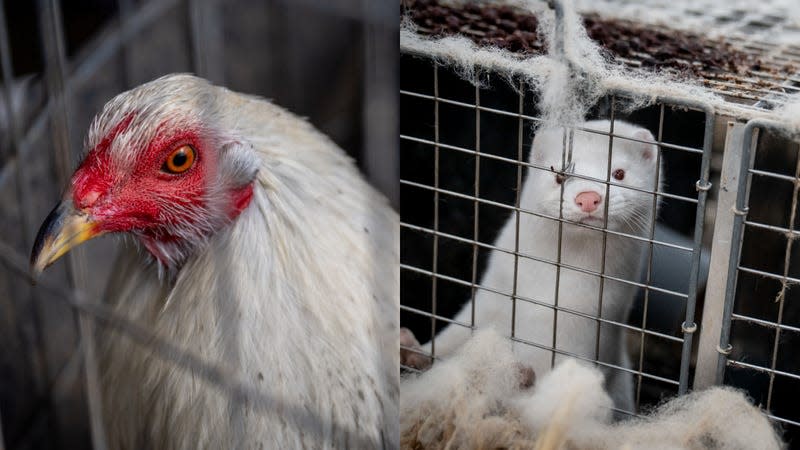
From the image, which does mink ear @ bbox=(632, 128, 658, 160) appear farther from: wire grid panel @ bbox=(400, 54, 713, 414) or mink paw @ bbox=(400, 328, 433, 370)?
mink paw @ bbox=(400, 328, 433, 370)

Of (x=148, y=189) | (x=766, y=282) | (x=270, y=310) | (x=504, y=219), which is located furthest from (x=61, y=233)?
(x=766, y=282)

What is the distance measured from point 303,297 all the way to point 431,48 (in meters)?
0.25

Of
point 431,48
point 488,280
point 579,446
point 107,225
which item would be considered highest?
point 431,48

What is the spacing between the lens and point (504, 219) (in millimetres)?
809

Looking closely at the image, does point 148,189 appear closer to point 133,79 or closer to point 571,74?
point 133,79

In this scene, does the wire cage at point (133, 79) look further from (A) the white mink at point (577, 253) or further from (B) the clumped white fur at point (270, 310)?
(A) the white mink at point (577, 253)

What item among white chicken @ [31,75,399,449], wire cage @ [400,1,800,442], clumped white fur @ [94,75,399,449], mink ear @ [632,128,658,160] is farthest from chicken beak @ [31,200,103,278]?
mink ear @ [632,128,658,160]

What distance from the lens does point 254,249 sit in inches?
29.5

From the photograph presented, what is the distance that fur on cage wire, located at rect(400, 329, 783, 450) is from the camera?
28.4 inches

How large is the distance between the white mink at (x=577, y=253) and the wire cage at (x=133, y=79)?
143mm

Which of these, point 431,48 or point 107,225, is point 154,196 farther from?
point 431,48

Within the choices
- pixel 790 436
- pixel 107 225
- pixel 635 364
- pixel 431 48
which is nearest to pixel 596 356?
pixel 635 364

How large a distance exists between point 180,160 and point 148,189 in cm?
3

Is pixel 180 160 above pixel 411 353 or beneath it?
above
